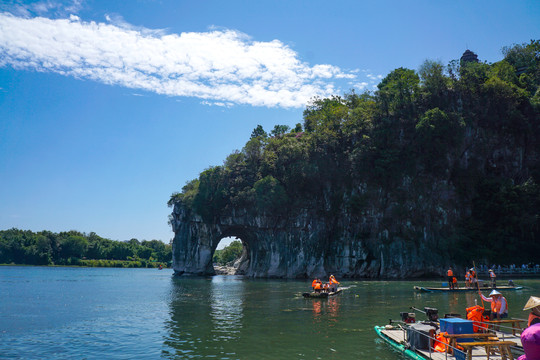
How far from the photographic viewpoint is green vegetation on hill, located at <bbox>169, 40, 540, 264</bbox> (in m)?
58.7

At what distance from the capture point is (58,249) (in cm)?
12962

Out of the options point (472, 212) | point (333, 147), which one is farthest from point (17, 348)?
point (472, 212)

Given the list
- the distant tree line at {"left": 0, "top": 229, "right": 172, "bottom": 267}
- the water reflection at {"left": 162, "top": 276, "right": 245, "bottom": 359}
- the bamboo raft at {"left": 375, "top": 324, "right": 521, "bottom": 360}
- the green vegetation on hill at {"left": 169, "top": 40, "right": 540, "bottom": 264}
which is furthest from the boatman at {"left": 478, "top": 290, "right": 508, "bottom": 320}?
the distant tree line at {"left": 0, "top": 229, "right": 172, "bottom": 267}

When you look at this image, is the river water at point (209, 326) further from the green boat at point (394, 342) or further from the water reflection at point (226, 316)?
the green boat at point (394, 342)

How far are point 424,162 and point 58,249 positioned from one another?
120m

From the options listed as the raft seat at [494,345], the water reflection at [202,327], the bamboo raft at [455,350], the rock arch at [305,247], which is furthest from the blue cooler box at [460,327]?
the rock arch at [305,247]

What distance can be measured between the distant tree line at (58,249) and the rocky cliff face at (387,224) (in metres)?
87.2

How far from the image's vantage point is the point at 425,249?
5941 cm

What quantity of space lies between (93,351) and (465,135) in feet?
206

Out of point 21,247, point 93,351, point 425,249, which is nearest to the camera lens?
point 93,351

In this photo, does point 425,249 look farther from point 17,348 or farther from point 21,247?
point 21,247

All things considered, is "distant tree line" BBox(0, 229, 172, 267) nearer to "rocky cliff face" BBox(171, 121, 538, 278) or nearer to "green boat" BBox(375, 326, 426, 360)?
"rocky cliff face" BBox(171, 121, 538, 278)

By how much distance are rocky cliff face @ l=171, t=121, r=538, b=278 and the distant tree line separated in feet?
286

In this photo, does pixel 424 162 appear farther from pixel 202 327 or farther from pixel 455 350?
pixel 455 350
